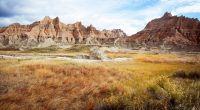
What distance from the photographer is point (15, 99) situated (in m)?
9.04

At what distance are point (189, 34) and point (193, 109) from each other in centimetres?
17587

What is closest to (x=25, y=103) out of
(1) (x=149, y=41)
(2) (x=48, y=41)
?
(1) (x=149, y=41)

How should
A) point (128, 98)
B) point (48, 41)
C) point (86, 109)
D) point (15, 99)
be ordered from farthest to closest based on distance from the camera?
point (48, 41) < point (15, 99) < point (86, 109) < point (128, 98)

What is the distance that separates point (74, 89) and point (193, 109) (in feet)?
19.9

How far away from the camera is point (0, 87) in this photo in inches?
431

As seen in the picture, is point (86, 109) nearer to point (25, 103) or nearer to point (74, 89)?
point (25, 103)

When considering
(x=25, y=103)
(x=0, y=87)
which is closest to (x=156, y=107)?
(x=25, y=103)

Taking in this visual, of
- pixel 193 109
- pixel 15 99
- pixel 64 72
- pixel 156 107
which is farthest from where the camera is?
pixel 64 72

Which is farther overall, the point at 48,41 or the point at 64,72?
the point at 48,41

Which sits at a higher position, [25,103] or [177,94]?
[177,94]

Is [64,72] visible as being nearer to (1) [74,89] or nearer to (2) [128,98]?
(1) [74,89]

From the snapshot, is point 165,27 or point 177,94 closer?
point 177,94

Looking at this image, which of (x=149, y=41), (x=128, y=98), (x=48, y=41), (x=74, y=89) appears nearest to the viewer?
(x=128, y=98)

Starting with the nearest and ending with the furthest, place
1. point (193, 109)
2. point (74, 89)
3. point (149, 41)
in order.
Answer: point (193, 109) → point (74, 89) → point (149, 41)
